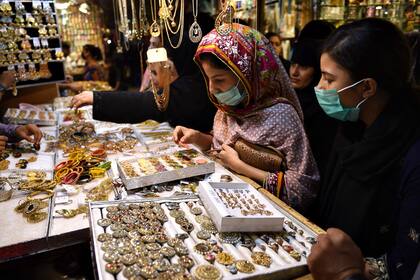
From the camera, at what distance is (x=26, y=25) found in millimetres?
3348

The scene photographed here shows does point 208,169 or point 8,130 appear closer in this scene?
point 208,169

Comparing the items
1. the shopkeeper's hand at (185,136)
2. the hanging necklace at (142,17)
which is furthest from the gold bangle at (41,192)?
the hanging necklace at (142,17)

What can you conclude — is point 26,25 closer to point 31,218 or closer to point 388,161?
point 31,218

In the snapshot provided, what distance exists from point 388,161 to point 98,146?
1619 millimetres

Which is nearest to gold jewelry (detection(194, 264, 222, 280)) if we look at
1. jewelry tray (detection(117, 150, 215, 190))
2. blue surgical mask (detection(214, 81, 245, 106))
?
jewelry tray (detection(117, 150, 215, 190))

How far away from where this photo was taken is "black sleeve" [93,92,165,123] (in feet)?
7.88

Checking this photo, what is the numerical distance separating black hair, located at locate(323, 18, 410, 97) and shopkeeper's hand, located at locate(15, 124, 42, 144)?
5.88 feet

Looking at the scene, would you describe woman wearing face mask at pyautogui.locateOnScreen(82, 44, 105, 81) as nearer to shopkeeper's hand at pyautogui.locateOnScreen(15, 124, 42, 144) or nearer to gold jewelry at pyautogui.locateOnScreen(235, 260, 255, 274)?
shopkeeper's hand at pyautogui.locateOnScreen(15, 124, 42, 144)

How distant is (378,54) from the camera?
1.35 metres

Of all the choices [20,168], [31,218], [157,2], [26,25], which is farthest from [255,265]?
[26,25]

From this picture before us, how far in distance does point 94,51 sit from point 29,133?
438cm

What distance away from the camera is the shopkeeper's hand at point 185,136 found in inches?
82.0

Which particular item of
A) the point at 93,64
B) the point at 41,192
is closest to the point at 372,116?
the point at 41,192

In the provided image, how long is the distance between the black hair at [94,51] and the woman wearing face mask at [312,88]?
4.34m
